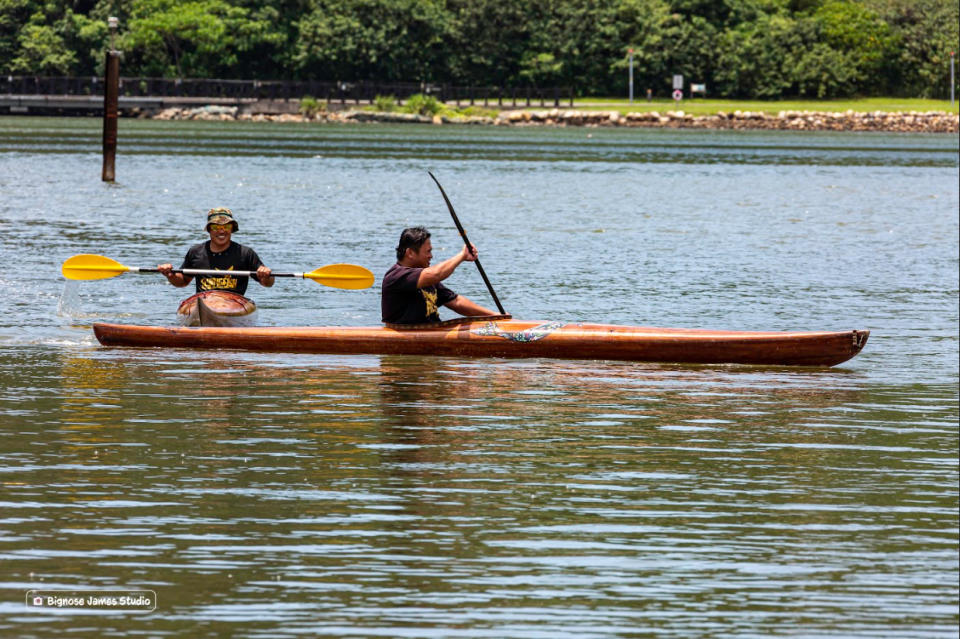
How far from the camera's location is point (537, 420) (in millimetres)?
12727

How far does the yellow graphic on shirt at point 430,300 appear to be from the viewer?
51.2ft

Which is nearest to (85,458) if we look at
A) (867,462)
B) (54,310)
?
(867,462)

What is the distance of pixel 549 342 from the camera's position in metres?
15.6

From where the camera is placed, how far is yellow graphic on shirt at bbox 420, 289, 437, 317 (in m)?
15.6

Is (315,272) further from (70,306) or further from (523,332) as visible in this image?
(70,306)

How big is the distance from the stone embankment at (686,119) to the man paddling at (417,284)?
96051mm

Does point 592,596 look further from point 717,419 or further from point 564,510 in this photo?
point 717,419

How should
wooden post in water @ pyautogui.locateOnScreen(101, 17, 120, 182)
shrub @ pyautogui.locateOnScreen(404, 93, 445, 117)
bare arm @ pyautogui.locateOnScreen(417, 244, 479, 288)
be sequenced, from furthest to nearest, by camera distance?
shrub @ pyautogui.locateOnScreen(404, 93, 445, 117), wooden post in water @ pyautogui.locateOnScreen(101, 17, 120, 182), bare arm @ pyautogui.locateOnScreen(417, 244, 479, 288)

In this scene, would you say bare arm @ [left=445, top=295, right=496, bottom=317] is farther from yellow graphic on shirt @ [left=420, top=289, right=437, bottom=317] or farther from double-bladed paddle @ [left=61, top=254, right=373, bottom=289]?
double-bladed paddle @ [left=61, top=254, right=373, bottom=289]

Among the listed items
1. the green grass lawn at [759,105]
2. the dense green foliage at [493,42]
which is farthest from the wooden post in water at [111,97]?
the green grass lawn at [759,105]

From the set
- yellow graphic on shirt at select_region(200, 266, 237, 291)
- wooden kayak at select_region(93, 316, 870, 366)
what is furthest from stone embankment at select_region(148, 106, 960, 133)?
wooden kayak at select_region(93, 316, 870, 366)

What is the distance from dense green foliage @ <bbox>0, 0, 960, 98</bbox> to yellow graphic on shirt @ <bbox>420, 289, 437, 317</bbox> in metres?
99.9

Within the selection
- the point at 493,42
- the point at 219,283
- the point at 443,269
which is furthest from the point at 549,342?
A: the point at 493,42

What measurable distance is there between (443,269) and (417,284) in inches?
17.5
